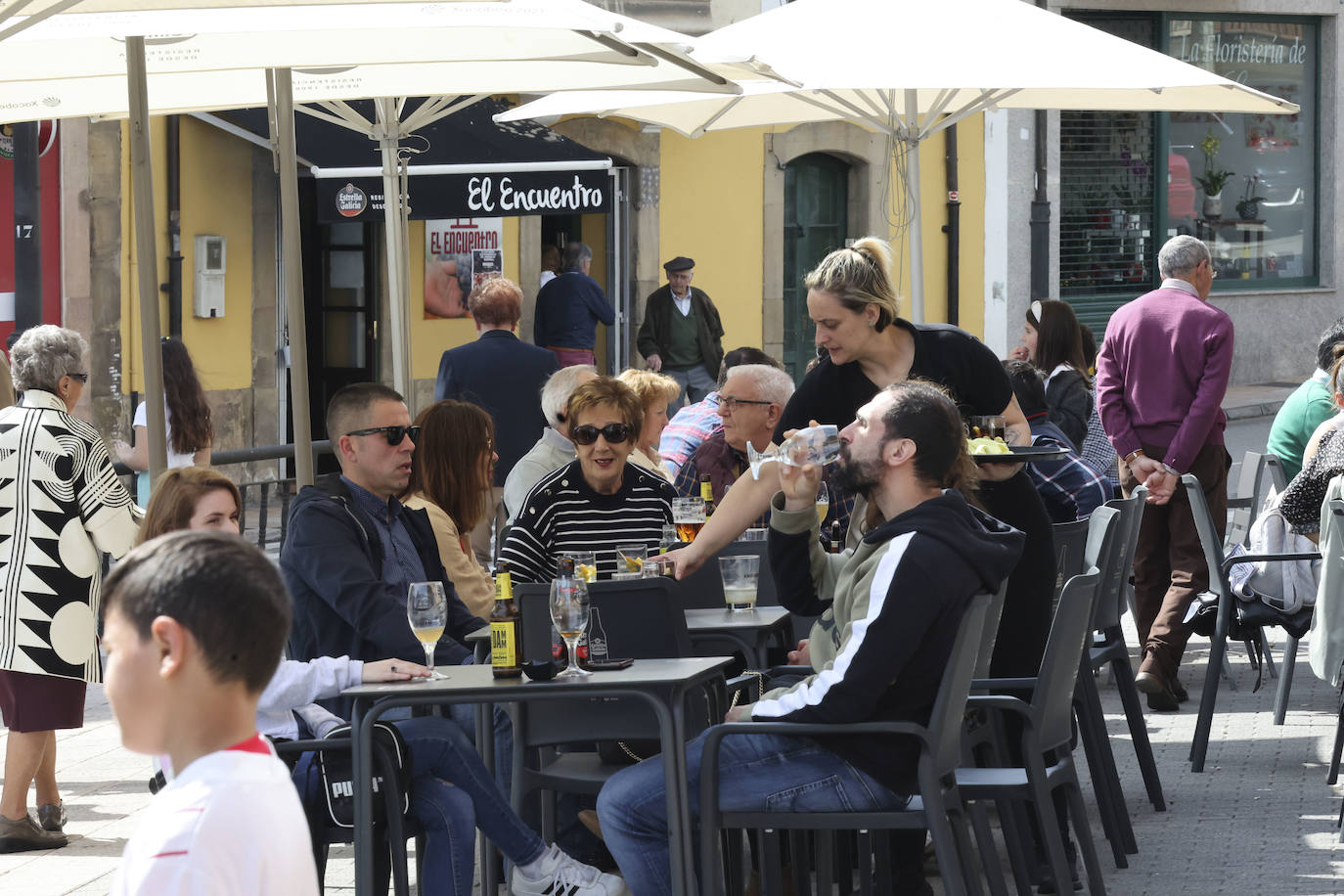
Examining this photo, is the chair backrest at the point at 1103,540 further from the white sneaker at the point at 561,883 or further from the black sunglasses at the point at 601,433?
the white sneaker at the point at 561,883

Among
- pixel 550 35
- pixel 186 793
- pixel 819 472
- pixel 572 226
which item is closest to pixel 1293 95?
pixel 572 226

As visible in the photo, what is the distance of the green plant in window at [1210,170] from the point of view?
77.2ft

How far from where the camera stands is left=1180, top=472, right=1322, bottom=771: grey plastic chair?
273 inches

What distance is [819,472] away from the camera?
4.70 metres

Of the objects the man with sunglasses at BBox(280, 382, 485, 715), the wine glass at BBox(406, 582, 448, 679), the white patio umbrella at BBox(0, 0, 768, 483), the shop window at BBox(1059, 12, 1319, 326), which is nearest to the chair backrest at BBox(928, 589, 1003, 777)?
the wine glass at BBox(406, 582, 448, 679)

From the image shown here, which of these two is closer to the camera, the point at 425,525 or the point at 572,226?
the point at 425,525

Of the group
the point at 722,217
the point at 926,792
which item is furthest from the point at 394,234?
the point at 722,217

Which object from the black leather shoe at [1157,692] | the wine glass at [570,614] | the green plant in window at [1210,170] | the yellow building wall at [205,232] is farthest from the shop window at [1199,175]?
the wine glass at [570,614]

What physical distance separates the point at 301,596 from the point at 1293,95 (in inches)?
846

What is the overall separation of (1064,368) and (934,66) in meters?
2.22

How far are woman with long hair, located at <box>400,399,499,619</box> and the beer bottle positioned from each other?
172 centimetres

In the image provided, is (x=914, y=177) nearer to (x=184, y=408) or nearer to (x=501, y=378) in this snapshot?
(x=501, y=378)

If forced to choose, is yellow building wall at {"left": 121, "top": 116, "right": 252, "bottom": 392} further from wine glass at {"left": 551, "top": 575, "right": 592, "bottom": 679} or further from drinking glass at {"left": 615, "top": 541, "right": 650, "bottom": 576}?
wine glass at {"left": 551, "top": 575, "right": 592, "bottom": 679}

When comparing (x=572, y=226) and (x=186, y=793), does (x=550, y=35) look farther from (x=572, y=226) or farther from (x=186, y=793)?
(x=572, y=226)
